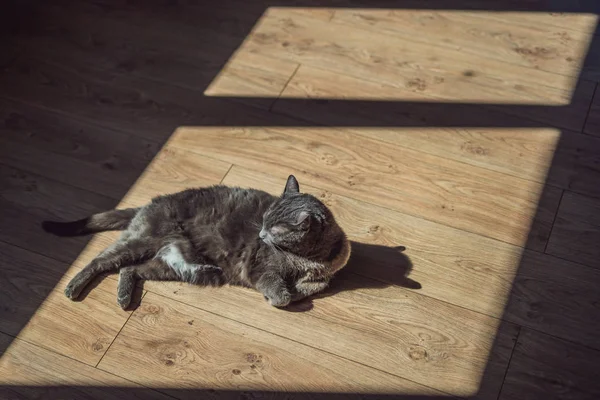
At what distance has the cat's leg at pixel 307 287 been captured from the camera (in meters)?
2.27

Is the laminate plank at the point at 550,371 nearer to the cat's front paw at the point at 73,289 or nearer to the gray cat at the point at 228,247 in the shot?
the gray cat at the point at 228,247

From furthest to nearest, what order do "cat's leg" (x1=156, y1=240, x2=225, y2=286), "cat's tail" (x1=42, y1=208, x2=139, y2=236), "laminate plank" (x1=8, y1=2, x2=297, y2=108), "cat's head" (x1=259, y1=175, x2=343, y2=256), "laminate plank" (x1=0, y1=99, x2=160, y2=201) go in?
1. "laminate plank" (x1=8, y1=2, x2=297, y2=108)
2. "laminate plank" (x1=0, y1=99, x2=160, y2=201)
3. "cat's tail" (x1=42, y1=208, x2=139, y2=236)
4. "cat's leg" (x1=156, y1=240, x2=225, y2=286)
5. "cat's head" (x1=259, y1=175, x2=343, y2=256)

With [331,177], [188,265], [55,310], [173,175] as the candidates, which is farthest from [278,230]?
[55,310]

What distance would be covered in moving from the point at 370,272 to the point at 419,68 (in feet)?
3.82

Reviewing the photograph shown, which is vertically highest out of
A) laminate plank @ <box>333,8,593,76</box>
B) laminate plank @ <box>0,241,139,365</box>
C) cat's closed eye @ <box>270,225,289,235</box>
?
laminate plank @ <box>333,8,593,76</box>

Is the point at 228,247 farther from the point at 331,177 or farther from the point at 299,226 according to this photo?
the point at 331,177

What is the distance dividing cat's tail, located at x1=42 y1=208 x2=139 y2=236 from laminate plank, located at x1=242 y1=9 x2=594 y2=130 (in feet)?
3.81

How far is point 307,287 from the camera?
2279 mm

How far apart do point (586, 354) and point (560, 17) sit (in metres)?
1.89

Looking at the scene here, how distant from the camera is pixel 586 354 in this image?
2148 millimetres

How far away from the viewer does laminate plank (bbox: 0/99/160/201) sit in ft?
8.79

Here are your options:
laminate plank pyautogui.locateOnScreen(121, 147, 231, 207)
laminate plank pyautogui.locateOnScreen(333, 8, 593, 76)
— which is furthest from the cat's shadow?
laminate plank pyautogui.locateOnScreen(333, 8, 593, 76)

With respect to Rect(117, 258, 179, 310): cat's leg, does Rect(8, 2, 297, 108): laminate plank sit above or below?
above

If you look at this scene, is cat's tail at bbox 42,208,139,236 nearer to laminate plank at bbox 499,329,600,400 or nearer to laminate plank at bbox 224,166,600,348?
laminate plank at bbox 224,166,600,348
